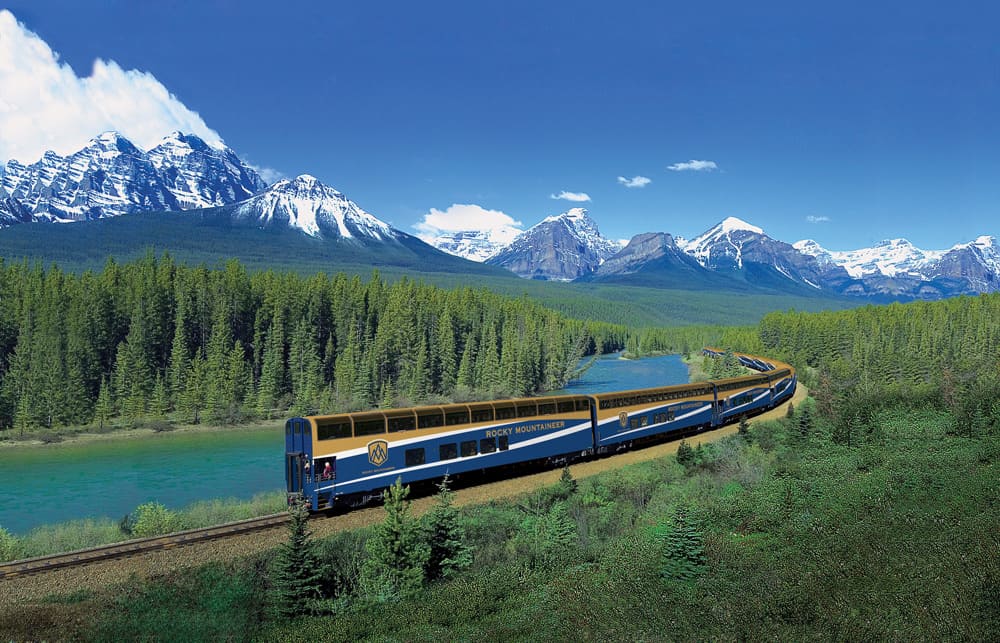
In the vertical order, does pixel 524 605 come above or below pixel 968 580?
below

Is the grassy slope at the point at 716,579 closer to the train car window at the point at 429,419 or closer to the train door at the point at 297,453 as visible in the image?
the train door at the point at 297,453

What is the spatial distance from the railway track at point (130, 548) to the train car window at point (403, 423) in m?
5.77

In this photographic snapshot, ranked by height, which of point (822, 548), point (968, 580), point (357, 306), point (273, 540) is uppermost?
point (357, 306)

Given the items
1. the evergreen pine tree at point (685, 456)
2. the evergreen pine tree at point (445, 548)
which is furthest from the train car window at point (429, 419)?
the evergreen pine tree at point (685, 456)

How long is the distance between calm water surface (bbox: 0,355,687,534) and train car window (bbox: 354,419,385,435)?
783 inches

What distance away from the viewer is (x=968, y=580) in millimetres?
13086

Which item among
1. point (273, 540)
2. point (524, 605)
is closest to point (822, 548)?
point (524, 605)

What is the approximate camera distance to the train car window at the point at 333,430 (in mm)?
25078

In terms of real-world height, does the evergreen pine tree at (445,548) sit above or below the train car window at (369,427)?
below

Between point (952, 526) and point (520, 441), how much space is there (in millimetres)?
19249

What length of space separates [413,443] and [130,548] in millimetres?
11387

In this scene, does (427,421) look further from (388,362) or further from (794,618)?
(388,362)

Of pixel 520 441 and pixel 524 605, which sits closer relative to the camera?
pixel 524 605

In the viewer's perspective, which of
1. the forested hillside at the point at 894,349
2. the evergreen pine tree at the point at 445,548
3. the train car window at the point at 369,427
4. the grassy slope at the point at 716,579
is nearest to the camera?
the grassy slope at the point at 716,579
